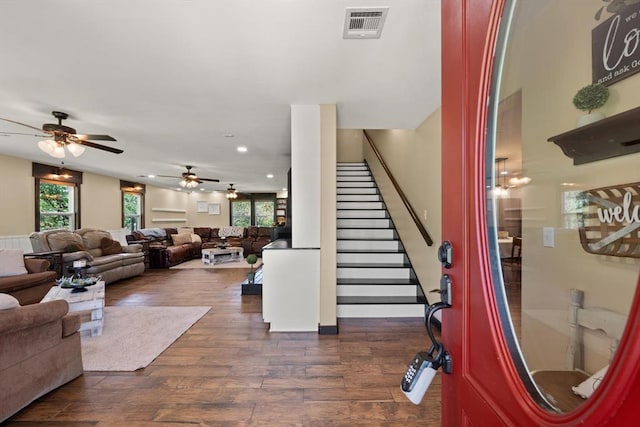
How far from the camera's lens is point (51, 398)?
2.10 m

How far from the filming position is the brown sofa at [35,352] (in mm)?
1848

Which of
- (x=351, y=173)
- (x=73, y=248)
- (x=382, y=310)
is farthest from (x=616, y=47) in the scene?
(x=73, y=248)

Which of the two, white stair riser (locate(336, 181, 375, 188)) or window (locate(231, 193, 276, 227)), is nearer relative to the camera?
white stair riser (locate(336, 181, 375, 188))

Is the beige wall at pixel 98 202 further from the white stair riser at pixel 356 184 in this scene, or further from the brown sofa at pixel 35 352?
the white stair riser at pixel 356 184

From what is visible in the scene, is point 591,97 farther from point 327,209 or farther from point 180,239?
point 180,239

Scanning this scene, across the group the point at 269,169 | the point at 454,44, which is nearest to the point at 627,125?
the point at 454,44

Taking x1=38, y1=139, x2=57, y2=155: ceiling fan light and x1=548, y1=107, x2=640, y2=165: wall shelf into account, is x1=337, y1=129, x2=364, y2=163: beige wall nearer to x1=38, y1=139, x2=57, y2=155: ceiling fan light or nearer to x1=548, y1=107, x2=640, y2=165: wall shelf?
→ x1=38, y1=139, x2=57, y2=155: ceiling fan light

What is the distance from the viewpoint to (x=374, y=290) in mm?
3887

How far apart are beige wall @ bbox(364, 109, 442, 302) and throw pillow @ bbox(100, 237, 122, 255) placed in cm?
589

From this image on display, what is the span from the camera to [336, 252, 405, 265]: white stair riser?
14.3ft

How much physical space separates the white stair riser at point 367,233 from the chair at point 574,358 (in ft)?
14.2

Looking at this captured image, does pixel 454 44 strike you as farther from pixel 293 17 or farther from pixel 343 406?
pixel 343 406

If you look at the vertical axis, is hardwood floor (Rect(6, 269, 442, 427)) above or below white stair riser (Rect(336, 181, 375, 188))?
below

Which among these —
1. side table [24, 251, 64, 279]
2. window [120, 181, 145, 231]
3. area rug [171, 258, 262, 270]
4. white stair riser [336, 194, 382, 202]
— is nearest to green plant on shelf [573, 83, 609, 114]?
white stair riser [336, 194, 382, 202]
